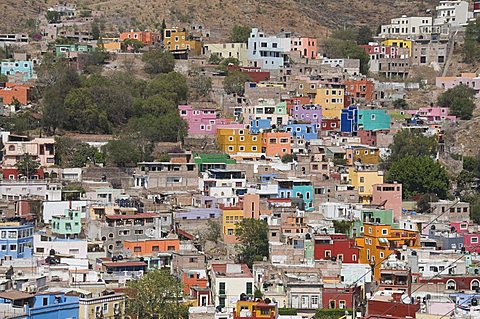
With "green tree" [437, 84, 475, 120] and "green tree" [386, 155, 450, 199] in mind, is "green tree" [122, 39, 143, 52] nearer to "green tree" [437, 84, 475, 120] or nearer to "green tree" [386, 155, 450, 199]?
"green tree" [437, 84, 475, 120]

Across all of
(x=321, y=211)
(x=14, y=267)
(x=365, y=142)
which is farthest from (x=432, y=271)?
(x=365, y=142)

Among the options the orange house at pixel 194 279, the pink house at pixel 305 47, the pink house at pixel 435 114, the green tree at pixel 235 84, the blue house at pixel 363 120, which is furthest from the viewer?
the pink house at pixel 305 47

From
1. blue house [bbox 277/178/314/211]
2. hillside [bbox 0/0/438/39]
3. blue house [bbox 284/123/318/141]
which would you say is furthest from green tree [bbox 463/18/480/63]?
blue house [bbox 277/178/314/211]

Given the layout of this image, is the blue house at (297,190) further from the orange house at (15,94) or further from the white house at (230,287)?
the orange house at (15,94)

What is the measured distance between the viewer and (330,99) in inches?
1967

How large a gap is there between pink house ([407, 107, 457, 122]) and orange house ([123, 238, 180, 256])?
20495 millimetres

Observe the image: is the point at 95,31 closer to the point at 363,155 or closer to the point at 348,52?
the point at 348,52

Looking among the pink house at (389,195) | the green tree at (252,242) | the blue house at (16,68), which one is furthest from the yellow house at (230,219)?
the blue house at (16,68)

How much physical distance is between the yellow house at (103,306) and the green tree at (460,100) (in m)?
27.7

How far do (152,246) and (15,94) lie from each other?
1830 centimetres

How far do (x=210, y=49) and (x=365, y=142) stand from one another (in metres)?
13.9

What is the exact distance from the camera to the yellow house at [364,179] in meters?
39.7

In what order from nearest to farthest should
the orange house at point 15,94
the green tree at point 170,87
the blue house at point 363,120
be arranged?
the blue house at point 363,120
the orange house at point 15,94
the green tree at point 170,87

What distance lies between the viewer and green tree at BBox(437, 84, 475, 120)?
1988 inches
